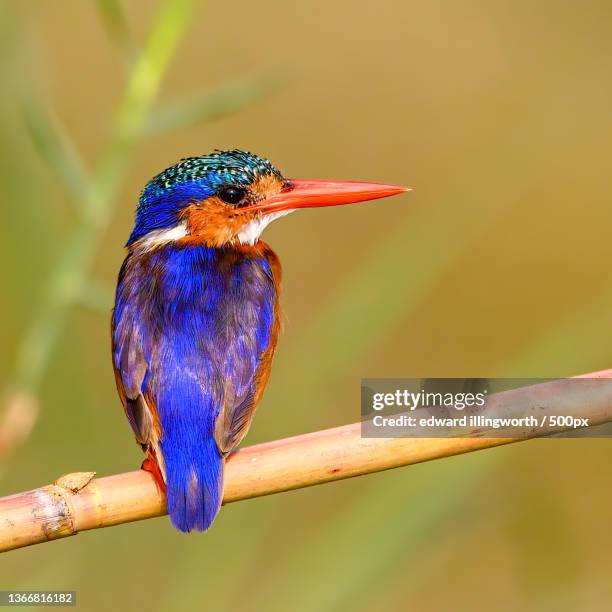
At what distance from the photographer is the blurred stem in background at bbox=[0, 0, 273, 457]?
7.02 ft

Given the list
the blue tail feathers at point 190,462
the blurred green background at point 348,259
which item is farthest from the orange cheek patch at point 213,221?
the blue tail feathers at point 190,462

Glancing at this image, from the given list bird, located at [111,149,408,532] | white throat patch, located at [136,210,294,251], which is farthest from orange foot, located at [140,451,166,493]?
white throat patch, located at [136,210,294,251]

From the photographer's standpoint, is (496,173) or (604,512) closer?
(496,173)

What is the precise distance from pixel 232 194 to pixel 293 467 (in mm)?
976

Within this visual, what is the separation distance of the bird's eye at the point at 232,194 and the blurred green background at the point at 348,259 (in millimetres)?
232

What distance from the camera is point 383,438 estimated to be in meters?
1.75

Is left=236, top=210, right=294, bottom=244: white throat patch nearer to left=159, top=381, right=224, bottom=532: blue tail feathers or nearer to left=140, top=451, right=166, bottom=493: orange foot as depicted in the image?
left=159, top=381, right=224, bottom=532: blue tail feathers

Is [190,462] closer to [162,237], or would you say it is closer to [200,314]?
Answer: [200,314]

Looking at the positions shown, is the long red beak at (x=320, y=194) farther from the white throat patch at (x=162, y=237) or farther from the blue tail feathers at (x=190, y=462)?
the blue tail feathers at (x=190, y=462)

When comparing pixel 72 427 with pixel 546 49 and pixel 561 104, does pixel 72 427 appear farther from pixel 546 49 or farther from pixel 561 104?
pixel 546 49

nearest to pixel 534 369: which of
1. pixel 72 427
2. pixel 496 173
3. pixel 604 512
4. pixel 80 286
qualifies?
pixel 496 173

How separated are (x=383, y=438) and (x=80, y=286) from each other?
2.59 ft

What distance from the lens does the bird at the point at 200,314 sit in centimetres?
196

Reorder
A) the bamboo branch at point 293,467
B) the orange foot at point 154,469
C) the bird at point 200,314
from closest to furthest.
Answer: the bamboo branch at point 293,467 < the orange foot at point 154,469 < the bird at point 200,314
